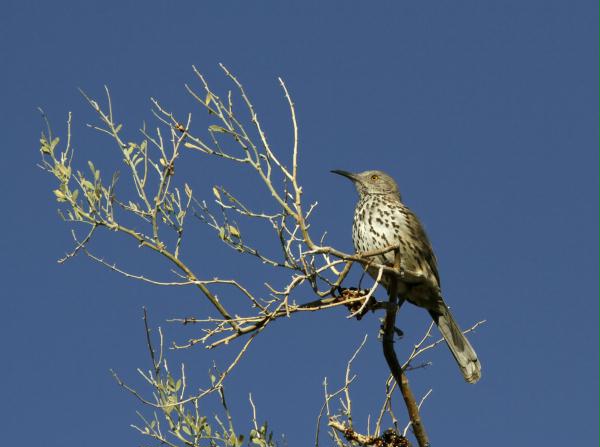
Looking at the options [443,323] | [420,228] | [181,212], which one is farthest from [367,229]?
[181,212]

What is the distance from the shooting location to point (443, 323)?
677cm

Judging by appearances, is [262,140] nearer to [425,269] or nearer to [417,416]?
[417,416]

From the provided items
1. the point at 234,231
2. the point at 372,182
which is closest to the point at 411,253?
the point at 372,182

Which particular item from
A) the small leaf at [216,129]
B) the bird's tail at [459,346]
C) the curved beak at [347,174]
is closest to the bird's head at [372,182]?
the curved beak at [347,174]

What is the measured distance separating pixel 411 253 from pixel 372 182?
1163 mm

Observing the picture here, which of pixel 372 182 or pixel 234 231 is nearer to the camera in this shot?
pixel 234 231

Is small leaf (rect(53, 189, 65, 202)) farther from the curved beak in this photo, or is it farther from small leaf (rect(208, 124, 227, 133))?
the curved beak

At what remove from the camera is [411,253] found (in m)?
6.95

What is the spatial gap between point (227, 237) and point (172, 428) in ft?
3.82

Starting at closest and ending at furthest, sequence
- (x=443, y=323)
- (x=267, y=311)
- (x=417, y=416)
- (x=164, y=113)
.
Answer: (x=267, y=311)
(x=417, y=416)
(x=164, y=113)
(x=443, y=323)

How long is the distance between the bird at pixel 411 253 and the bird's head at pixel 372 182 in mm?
299

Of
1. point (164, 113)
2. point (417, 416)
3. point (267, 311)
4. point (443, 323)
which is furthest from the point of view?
point (443, 323)

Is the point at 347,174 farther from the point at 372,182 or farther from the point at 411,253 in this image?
the point at 411,253

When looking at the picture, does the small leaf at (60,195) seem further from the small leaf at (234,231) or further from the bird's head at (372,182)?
the bird's head at (372,182)
